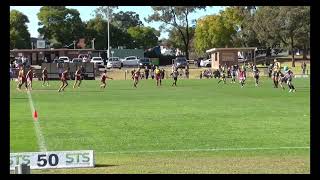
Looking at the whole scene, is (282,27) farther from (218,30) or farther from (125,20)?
(125,20)

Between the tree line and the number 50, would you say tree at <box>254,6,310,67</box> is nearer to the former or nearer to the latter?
the tree line

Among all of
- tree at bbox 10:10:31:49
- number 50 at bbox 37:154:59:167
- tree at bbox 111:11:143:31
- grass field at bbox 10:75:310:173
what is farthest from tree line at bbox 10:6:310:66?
number 50 at bbox 37:154:59:167

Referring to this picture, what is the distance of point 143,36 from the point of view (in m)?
137

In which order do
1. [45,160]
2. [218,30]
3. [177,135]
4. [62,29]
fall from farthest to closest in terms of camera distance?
[62,29] < [218,30] < [177,135] < [45,160]

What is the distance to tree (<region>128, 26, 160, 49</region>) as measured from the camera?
445 ft

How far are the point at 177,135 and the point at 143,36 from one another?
121796mm

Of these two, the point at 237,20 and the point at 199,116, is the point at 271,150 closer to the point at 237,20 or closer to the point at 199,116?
the point at 199,116

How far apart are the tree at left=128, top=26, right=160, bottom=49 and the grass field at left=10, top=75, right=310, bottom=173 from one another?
10799 centimetres

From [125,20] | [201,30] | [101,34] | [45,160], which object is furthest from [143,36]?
[45,160]

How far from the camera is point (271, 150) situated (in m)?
13.4

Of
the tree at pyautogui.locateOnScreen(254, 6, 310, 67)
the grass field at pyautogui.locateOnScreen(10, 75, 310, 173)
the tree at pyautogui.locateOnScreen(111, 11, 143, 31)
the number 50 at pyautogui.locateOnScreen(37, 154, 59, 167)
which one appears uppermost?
the tree at pyautogui.locateOnScreen(111, 11, 143, 31)

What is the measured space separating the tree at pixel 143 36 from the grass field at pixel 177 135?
108 metres

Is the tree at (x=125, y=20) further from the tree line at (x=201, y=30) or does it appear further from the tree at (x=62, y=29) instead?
the tree at (x=62, y=29)

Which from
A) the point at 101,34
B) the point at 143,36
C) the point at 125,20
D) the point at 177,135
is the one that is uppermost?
the point at 125,20
